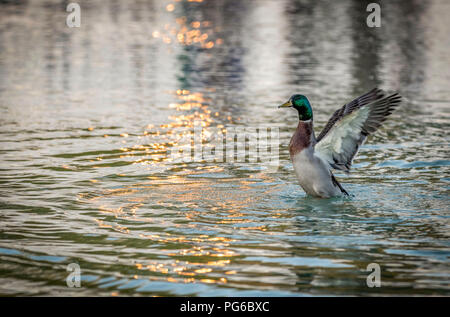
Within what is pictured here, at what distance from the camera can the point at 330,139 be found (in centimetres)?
1028

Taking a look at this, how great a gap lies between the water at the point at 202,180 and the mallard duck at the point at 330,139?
33 centimetres

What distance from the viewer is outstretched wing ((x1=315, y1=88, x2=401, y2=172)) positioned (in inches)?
398

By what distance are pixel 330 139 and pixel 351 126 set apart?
316 mm

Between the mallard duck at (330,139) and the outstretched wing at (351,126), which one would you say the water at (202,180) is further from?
the outstretched wing at (351,126)

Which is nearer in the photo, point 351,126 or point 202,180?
point 351,126

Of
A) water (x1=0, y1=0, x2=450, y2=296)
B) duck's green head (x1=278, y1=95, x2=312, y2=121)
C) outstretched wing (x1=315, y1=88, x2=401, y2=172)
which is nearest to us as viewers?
water (x1=0, y1=0, x2=450, y2=296)

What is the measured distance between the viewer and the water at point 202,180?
765 cm

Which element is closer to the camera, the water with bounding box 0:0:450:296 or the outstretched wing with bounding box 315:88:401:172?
the water with bounding box 0:0:450:296

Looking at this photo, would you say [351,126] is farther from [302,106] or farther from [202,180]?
[202,180]

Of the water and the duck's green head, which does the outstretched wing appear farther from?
the water

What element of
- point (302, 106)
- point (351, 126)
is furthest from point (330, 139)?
point (302, 106)

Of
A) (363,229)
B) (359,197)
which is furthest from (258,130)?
(363,229)

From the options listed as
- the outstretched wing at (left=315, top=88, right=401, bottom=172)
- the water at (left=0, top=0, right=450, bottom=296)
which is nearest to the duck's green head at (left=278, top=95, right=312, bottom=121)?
the outstretched wing at (left=315, top=88, right=401, bottom=172)

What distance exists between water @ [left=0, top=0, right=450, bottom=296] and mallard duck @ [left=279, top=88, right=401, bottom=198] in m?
0.33
